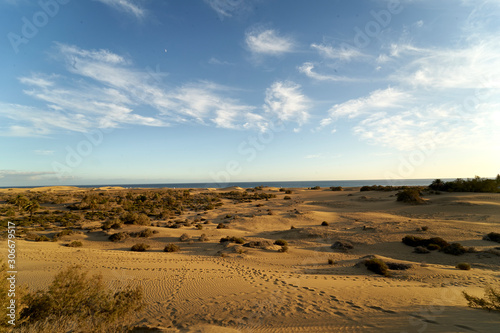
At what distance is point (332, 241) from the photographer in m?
18.1

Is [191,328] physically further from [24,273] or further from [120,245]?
[120,245]

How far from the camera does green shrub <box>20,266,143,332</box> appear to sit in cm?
564

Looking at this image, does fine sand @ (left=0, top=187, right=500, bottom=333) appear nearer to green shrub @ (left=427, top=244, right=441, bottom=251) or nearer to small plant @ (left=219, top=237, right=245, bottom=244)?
small plant @ (left=219, top=237, right=245, bottom=244)

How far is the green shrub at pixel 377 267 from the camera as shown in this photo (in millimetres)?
11508

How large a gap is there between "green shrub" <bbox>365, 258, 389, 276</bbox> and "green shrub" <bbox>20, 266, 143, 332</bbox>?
11643 millimetres

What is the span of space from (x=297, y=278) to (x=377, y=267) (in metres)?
4.64

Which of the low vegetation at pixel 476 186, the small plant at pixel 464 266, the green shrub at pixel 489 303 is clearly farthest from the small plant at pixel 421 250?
the low vegetation at pixel 476 186

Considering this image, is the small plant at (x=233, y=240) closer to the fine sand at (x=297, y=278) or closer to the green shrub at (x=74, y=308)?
the fine sand at (x=297, y=278)

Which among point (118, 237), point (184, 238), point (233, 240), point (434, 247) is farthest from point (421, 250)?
point (118, 237)

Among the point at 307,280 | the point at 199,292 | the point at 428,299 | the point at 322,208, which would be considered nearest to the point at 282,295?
the point at 307,280

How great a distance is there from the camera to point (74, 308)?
596cm

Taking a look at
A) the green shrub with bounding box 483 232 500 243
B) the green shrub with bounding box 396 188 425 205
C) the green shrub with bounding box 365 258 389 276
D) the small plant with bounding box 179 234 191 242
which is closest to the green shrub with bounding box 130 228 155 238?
the small plant with bounding box 179 234 191 242

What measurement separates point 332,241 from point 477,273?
838 cm

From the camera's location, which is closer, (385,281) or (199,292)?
(199,292)
